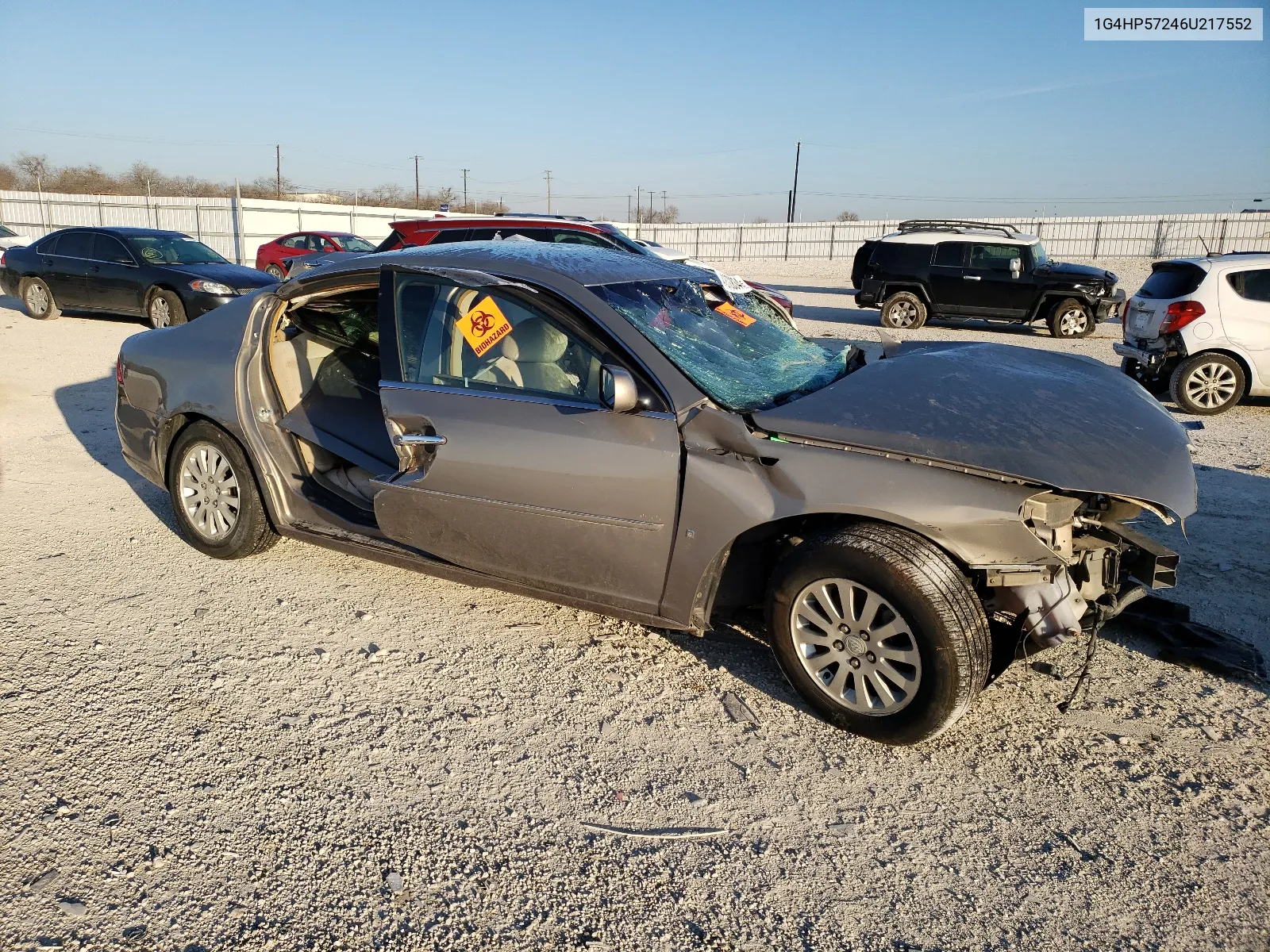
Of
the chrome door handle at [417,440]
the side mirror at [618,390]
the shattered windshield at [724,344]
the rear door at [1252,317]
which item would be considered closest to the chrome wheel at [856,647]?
the shattered windshield at [724,344]

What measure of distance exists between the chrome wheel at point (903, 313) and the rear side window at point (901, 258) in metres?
0.60

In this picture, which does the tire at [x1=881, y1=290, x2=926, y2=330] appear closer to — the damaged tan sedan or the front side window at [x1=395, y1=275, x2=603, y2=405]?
the damaged tan sedan

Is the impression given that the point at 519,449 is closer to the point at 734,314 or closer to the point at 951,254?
the point at 734,314

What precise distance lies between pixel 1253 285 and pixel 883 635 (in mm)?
8258

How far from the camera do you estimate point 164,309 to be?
12.8 meters

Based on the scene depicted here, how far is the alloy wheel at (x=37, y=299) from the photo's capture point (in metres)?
14.2

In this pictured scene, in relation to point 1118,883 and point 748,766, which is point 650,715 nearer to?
point 748,766

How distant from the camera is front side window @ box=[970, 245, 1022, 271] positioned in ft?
51.8

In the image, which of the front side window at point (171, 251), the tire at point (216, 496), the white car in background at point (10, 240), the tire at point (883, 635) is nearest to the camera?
the tire at point (883, 635)

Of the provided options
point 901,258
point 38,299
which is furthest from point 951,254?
point 38,299

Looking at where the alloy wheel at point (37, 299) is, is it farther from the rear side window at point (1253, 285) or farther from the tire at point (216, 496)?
the rear side window at point (1253, 285)

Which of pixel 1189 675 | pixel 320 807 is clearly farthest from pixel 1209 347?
pixel 320 807

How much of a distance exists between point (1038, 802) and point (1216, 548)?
2823 mm

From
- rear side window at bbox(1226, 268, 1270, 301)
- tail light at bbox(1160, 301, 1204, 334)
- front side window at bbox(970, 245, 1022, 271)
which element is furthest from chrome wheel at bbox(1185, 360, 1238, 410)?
front side window at bbox(970, 245, 1022, 271)
